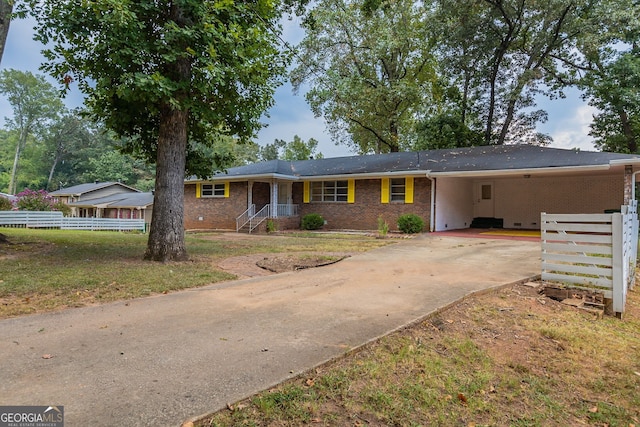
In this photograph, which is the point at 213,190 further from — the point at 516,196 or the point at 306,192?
the point at 516,196

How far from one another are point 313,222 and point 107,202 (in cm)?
2696

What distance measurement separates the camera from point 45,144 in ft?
167

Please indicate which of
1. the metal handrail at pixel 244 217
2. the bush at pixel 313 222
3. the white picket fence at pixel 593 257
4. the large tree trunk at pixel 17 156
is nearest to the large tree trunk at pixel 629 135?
the bush at pixel 313 222

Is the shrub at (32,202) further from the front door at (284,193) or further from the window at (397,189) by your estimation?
the window at (397,189)

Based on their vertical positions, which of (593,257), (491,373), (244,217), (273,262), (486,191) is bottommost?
(491,373)

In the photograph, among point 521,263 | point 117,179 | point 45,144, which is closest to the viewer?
point 521,263

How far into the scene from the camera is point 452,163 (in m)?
16.2

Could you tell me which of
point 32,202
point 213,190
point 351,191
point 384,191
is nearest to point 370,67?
point 351,191

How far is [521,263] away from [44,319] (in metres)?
7.96

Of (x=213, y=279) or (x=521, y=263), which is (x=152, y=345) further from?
(x=521, y=263)

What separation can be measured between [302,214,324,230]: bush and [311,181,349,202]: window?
1.07m

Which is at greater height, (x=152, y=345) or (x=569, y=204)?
(x=569, y=204)

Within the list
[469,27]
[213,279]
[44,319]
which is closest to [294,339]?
[44,319]

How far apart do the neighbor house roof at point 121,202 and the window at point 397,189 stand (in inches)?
935
